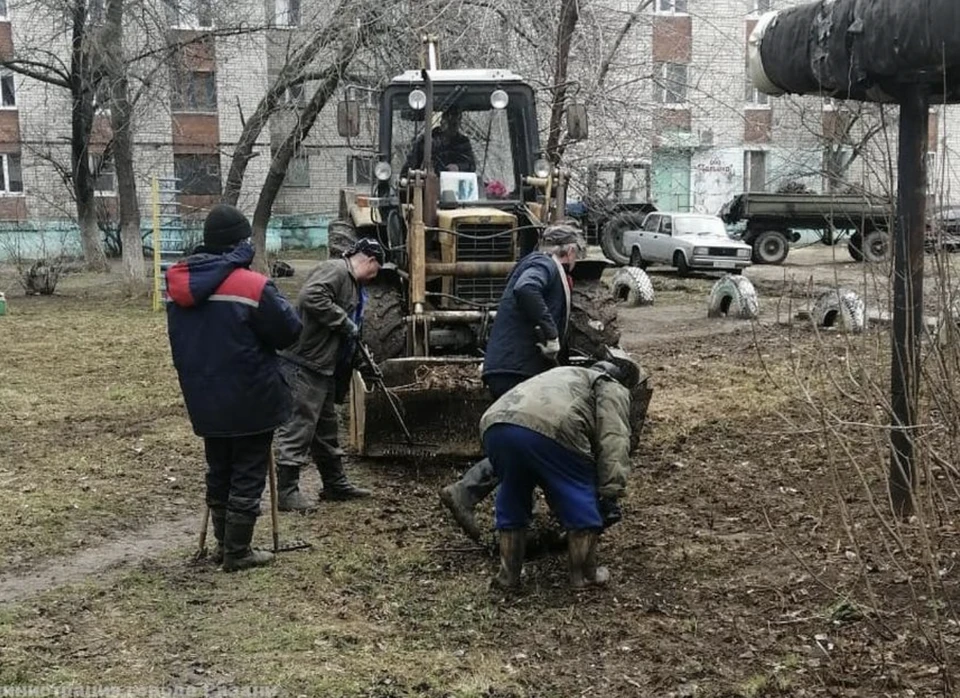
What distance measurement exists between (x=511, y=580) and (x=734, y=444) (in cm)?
316

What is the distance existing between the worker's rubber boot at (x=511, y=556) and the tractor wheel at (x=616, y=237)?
19867mm

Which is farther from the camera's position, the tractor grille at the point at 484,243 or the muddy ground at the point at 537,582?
the tractor grille at the point at 484,243

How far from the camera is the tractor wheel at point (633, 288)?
16.8m

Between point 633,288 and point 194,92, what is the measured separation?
12030mm

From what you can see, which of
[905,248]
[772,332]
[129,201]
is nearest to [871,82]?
[905,248]

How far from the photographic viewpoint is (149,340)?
13.5m

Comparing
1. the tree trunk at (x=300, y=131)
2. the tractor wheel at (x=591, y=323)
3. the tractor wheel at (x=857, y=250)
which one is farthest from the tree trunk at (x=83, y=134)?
the tractor wheel at (x=591, y=323)

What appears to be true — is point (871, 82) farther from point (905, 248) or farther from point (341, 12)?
point (341, 12)

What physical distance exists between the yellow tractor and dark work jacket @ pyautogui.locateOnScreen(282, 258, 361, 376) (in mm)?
503

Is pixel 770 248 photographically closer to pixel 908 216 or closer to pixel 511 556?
pixel 908 216

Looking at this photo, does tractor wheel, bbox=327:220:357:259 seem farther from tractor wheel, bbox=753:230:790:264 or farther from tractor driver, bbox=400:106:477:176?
tractor wheel, bbox=753:230:790:264

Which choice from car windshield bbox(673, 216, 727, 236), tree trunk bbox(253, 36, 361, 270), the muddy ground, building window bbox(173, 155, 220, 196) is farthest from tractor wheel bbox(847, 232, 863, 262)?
building window bbox(173, 155, 220, 196)

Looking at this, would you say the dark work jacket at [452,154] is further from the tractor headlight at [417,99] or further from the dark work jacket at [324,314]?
the dark work jacket at [324,314]

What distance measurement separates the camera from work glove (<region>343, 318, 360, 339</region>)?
6.23 m
